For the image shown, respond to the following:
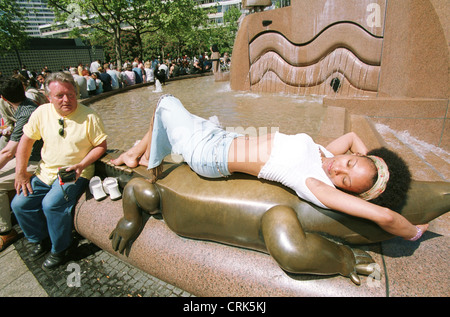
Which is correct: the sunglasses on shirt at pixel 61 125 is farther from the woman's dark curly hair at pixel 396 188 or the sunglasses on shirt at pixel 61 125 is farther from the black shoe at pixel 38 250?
the woman's dark curly hair at pixel 396 188

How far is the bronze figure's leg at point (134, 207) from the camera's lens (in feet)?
7.95

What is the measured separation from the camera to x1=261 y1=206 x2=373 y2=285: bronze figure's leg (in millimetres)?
1694

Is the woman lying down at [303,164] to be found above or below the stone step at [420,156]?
above

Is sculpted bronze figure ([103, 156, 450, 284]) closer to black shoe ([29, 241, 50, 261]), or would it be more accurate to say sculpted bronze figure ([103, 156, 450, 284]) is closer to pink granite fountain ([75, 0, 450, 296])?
pink granite fountain ([75, 0, 450, 296])

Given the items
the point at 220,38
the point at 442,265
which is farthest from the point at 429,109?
the point at 220,38

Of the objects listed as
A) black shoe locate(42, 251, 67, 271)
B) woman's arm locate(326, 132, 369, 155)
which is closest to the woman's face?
woman's arm locate(326, 132, 369, 155)

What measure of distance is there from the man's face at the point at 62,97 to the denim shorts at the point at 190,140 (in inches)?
41.0

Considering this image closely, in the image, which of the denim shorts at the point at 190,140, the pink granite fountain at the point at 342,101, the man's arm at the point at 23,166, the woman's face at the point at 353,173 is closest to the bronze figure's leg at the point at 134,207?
the pink granite fountain at the point at 342,101

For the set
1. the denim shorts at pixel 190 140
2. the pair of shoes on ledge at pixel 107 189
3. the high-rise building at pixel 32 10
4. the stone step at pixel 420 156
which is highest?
the high-rise building at pixel 32 10

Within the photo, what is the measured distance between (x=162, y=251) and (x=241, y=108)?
19.4ft

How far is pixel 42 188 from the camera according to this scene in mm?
2975

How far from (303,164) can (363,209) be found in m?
0.50

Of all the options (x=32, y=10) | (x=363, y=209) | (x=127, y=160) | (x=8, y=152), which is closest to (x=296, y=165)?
(x=363, y=209)

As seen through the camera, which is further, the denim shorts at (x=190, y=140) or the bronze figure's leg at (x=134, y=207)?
the bronze figure's leg at (x=134, y=207)
